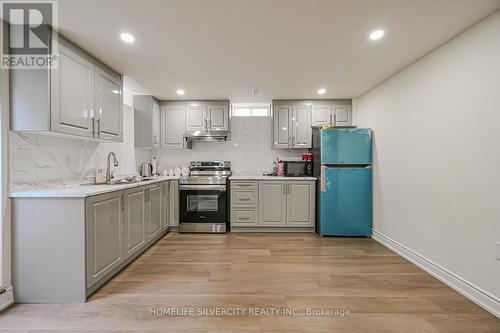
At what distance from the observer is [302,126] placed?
13.4 ft

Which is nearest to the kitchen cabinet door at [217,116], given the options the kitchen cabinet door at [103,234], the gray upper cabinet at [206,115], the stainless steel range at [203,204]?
the gray upper cabinet at [206,115]

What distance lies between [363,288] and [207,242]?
208 cm

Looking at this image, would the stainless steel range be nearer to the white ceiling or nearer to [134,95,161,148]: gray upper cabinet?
[134,95,161,148]: gray upper cabinet

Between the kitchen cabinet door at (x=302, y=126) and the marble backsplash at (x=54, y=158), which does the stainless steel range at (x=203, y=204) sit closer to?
the marble backsplash at (x=54, y=158)

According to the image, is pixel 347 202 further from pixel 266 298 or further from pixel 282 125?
Result: pixel 266 298

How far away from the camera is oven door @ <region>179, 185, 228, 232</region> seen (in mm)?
3754

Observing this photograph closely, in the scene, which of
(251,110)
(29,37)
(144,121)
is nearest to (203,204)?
(144,121)

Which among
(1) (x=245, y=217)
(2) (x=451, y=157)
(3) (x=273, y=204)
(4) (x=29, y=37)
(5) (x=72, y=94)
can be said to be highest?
(4) (x=29, y=37)

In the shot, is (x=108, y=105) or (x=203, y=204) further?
(x=203, y=204)

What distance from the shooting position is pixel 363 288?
211cm

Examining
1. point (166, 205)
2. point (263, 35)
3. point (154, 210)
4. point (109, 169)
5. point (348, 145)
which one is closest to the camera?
point (263, 35)

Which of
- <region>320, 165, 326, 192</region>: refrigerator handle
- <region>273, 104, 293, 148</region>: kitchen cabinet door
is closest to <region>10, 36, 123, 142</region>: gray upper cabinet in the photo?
<region>273, 104, 293, 148</region>: kitchen cabinet door

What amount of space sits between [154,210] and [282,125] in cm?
255

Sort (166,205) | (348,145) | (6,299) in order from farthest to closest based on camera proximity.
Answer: (166,205) < (348,145) < (6,299)
